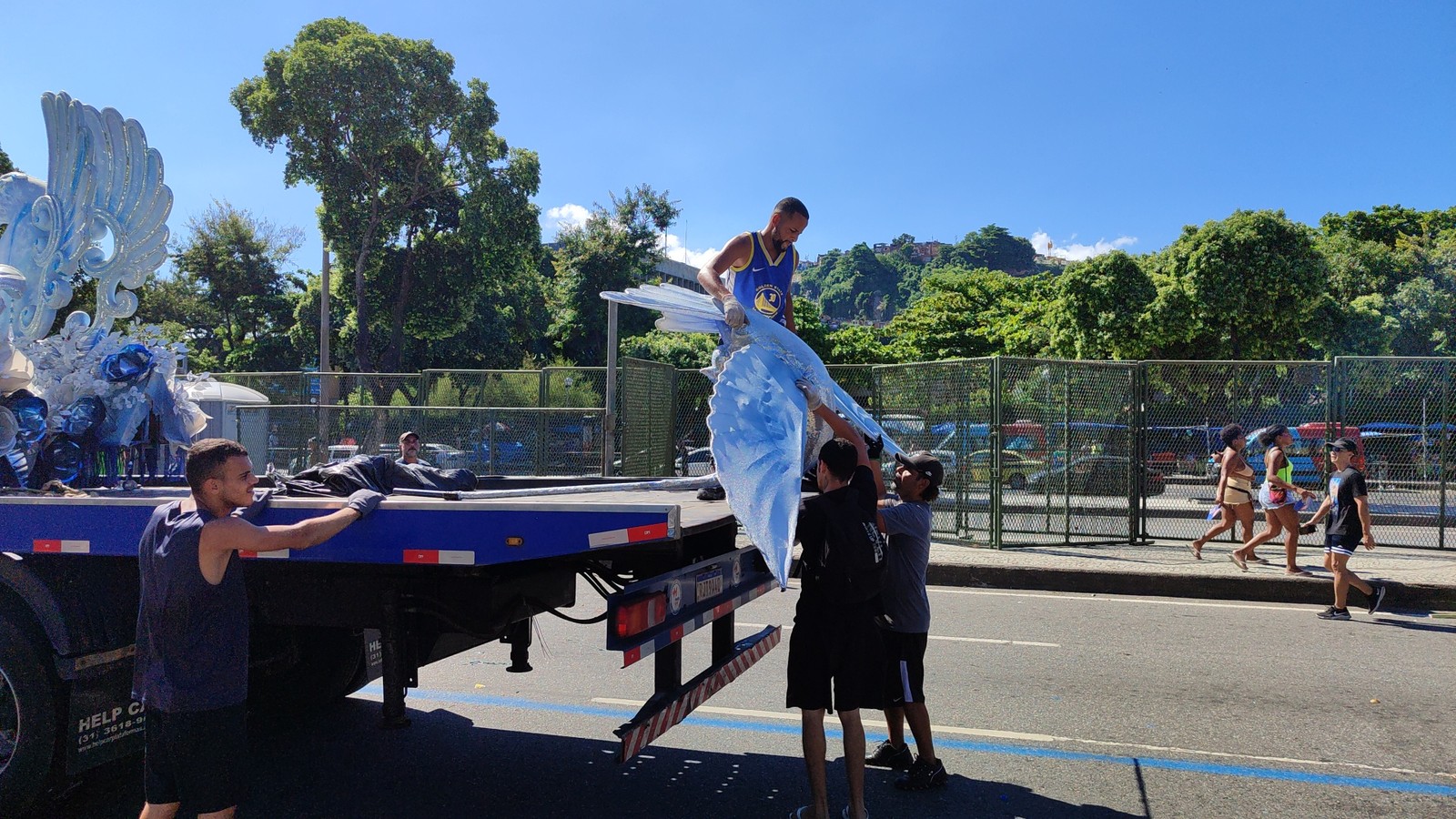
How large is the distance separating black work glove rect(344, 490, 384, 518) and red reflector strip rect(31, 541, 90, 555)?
3.91 feet

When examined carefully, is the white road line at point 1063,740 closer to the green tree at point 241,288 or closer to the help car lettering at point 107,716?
the help car lettering at point 107,716

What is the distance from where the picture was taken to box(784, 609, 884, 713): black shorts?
396 cm

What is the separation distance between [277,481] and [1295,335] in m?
23.5

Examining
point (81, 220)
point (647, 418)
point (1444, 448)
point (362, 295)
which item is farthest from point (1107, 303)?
point (81, 220)

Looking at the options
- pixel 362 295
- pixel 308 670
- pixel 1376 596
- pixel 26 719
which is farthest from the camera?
pixel 362 295

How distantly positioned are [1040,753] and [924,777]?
→ 836 millimetres

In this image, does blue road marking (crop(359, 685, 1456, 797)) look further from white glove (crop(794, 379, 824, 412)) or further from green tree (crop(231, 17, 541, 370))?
green tree (crop(231, 17, 541, 370))

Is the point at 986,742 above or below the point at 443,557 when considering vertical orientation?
below

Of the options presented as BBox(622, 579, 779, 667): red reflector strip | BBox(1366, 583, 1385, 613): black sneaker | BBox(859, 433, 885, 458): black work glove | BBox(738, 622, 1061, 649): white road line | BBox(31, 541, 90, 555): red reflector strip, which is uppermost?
BBox(859, 433, 885, 458): black work glove

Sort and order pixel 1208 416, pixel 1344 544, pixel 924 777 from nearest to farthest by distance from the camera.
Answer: pixel 924 777, pixel 1344 544, pixel 1208 416

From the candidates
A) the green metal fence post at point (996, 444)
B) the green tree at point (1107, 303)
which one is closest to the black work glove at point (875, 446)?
the green metal fence post at point (996, 444)

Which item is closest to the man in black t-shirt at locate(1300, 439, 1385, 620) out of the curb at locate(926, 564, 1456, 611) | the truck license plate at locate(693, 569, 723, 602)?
the curb at locate(926, 564, 1456, 611)

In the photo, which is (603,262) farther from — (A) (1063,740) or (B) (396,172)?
(A) (1063,740)

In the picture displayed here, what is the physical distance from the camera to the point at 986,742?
524cm
